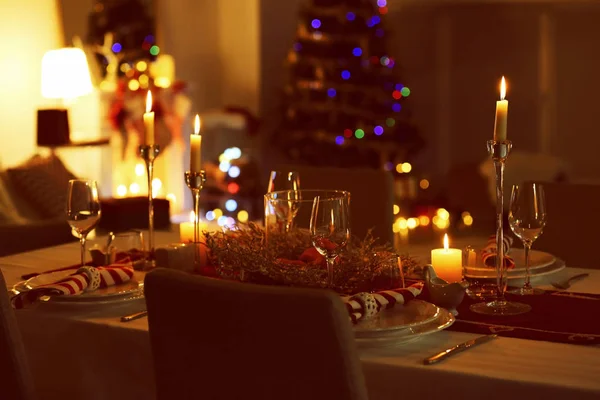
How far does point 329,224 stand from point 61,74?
3.89 meters

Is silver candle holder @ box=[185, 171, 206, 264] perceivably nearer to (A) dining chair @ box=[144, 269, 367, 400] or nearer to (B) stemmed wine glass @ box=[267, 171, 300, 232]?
(B) stemmed wine glass @ box=[267, 171, 300, 232]

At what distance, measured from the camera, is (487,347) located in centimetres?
158

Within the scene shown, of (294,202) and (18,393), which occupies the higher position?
(294,202)

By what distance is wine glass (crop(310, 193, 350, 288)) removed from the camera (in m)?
1.67

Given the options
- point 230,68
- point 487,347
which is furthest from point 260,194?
point 487,347

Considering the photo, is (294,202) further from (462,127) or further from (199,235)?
(462,127)

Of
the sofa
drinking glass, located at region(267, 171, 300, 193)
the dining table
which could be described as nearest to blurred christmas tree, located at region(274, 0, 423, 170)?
the sofa

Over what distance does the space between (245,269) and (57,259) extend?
0.86m

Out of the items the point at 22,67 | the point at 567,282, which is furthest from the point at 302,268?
the point at 22,67

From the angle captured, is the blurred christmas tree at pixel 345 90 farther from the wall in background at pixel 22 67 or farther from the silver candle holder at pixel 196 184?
the silver candle holder at pixel 196 184

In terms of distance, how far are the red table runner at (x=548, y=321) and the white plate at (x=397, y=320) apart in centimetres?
6

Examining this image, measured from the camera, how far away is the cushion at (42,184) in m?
4.54

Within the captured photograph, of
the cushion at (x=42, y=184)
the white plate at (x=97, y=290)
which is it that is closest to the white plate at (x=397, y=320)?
the white plate at (x=97, y=290)

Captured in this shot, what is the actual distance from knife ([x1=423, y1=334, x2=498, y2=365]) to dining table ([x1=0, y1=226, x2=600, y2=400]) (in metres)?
0.01
